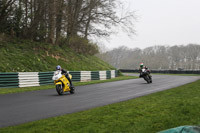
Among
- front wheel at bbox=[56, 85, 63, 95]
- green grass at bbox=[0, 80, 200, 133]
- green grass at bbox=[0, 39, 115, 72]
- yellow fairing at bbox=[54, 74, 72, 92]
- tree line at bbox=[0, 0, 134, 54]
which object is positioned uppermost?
tree line at bbox=[0, 0, 134, 54]

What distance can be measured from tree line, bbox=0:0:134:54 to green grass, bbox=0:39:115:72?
124 cm

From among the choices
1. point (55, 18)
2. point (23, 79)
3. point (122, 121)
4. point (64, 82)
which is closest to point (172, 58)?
point (55, 18)

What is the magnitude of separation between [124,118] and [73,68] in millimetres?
20312

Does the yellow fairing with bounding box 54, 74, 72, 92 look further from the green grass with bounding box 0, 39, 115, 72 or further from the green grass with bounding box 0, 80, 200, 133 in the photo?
the green grass with bounding box 0, 39, 115, 72

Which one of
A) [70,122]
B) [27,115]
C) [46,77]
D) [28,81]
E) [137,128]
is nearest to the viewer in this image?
[137,128]

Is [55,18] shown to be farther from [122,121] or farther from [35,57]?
[122,121]

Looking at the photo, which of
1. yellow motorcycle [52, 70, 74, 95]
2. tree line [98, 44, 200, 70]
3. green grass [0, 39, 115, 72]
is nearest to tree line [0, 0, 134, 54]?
green grass [0, 39, 115, 72]

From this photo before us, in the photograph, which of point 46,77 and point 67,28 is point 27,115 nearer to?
point 46,77

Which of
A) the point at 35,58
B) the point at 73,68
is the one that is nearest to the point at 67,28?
the point at 73,68

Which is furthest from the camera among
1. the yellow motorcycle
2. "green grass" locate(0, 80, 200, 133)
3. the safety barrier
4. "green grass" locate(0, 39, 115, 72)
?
"green grass" locate(0, 39, 115, 72)

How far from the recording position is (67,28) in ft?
94.1

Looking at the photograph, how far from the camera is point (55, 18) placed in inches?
1024

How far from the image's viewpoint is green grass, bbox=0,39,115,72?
64.0 feet

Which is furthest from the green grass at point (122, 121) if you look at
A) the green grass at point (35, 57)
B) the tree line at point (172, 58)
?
the tree line at point (172, 58)
